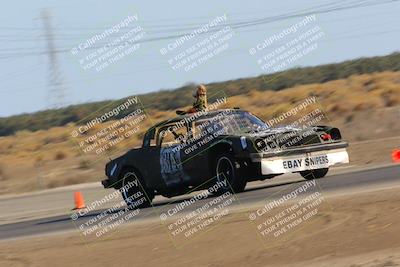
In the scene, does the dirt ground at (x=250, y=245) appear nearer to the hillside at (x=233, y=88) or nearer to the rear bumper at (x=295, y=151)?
the rear bumper at (x=295, y=151)

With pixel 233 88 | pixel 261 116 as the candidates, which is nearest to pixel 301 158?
pixel 261 116

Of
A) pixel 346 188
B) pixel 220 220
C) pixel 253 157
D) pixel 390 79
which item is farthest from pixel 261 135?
pixel 390 79

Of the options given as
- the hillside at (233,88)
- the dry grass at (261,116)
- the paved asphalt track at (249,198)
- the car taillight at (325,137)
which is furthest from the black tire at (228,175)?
the hillside at (233,88)

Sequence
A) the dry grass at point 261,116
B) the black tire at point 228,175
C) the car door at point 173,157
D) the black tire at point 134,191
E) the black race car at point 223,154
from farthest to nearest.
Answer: the dry grass at point 261,116, the black tire at point 134,191, the car door at point 173,157, the black tire at point 228,175, the black race car at point 223,154

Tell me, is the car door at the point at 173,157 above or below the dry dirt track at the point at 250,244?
above

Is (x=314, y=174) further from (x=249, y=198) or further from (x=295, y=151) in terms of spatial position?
(x=249, y=198)

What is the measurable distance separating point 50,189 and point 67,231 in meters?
13.7

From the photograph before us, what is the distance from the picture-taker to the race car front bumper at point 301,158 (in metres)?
16.2

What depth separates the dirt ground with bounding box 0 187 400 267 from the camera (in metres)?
11.1

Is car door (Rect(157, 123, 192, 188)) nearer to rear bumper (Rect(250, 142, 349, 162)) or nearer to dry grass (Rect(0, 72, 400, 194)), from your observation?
rear bumper (Rect(250, 142, 349, 162))

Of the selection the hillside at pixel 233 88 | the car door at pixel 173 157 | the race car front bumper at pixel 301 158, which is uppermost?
the car door at pixel 173 157

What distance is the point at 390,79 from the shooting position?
55.8m

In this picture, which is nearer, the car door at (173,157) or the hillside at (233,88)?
the car door at (173,157)

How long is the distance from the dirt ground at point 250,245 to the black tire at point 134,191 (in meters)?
3.35
